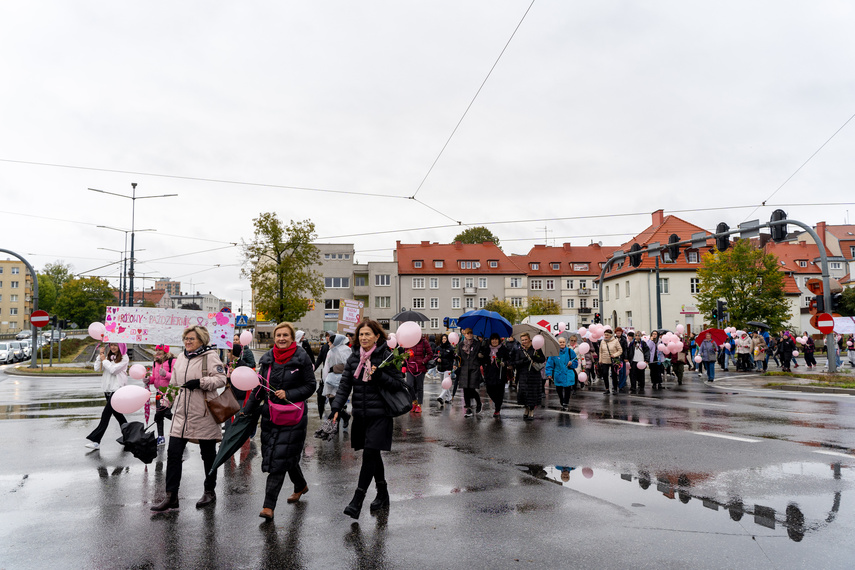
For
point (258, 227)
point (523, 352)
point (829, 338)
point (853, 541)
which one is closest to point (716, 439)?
point (523, 352)

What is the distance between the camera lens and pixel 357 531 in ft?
18.1

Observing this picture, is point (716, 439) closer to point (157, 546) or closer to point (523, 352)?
point (523, 352)

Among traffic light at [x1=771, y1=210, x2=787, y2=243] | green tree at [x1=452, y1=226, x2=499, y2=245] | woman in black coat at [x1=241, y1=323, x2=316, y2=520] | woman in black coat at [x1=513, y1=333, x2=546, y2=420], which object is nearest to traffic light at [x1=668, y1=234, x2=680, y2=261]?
traffic light at [x1=771, y1=210, x2=787, y2=243]

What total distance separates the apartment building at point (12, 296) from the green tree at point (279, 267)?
9214cm

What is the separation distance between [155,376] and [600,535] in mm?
7255

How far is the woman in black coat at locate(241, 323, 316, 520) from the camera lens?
19.8 ft

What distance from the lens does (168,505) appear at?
6238 mm

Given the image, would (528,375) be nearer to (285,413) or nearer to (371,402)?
(371,402)

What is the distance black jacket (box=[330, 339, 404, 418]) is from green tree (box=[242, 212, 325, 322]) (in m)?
37.7

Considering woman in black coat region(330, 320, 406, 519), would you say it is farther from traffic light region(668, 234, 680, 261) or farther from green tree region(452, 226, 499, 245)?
green tree region(452, 226, 499, 245)

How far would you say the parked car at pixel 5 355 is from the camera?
42434mm

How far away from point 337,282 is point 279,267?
34333 mm

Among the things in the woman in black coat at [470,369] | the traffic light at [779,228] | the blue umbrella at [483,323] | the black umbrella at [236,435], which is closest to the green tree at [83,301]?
the blue umbrella at [483,323]

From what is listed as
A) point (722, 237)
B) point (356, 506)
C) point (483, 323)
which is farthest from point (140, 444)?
point (722, 237)
